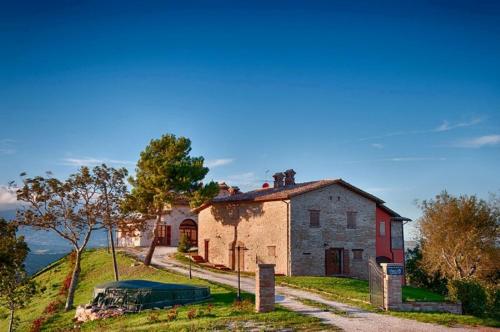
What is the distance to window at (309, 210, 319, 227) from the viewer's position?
1576 inches

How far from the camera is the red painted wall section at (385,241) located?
45344 millimetres

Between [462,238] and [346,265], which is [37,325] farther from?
[462,238]

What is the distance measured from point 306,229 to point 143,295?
58.9ft

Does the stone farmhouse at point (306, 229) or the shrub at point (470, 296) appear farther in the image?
the stone farmhouse at point (306, 229)

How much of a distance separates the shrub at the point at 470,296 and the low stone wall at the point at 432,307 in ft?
1.31

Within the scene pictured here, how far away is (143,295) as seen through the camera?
24500 mm

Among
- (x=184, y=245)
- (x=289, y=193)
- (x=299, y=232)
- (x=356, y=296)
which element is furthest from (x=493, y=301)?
(x=184, y=245)

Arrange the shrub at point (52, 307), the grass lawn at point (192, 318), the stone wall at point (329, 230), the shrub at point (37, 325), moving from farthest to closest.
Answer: the stone wall at point (329, 230) → the shrub at point (52, 307) → the shrub at point (37, 325) → the grass lawn at point (192, 318)

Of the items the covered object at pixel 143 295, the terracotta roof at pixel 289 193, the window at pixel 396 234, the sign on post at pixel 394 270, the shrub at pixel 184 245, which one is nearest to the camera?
the sign on post at pixel 394 270

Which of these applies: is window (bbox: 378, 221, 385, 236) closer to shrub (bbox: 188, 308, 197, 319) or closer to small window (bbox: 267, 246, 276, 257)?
small window (bbox: 267, 246, 276, 257)

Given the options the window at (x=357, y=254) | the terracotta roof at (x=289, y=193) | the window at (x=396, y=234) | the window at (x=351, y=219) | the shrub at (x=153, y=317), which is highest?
the terracotta roof at (x=289, y=193)

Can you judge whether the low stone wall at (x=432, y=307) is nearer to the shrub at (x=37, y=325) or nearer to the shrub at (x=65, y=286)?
the shrub at (x=37, y=325)

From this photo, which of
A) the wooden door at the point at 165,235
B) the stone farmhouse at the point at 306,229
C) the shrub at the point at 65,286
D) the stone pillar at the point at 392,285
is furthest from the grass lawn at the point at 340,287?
the wooden door at the point at 165,235

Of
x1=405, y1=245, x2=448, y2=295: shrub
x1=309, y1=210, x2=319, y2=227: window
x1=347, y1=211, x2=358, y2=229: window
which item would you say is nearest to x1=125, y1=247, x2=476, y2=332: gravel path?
x1=309, y1=210, x2=319, y2=227: window
